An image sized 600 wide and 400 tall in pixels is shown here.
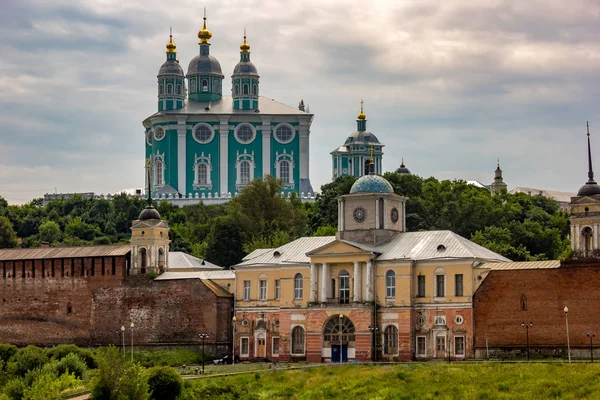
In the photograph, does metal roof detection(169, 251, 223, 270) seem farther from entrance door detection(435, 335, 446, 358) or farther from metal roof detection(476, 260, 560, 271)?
metal roof detection(476, 260, 560, 271)

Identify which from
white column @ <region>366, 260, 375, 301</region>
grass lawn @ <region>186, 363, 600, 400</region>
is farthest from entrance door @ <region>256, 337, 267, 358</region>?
grass lawn @ <region>186, 363, 600, 400</region>

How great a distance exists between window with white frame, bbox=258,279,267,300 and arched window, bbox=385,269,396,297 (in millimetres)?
7883

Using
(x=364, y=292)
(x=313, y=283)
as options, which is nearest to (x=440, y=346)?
(x=364, y=292)

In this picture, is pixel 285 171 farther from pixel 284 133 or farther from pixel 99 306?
pixel 99 306

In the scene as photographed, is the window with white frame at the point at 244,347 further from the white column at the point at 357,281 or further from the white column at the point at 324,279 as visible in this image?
the white column at the point at 357,281

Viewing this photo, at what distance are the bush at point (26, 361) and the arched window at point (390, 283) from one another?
57.6 feet

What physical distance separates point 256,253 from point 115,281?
8.40m

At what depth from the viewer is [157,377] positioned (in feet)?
185

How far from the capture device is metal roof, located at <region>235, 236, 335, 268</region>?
75.8 m

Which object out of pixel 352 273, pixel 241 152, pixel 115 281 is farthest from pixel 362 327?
pixel 241 152

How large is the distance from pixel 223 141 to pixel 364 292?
6665 centimetres

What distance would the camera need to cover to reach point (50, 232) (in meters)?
122

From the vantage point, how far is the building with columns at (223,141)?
136 meters

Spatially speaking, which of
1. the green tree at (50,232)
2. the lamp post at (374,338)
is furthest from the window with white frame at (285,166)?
the lamp post at (374,338)
